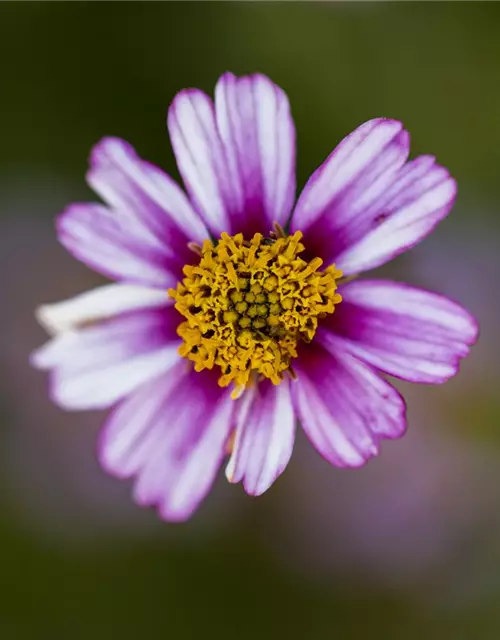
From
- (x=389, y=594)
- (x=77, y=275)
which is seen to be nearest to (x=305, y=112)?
(x=77, y=275)

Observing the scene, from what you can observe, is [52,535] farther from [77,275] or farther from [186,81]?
[186,81]

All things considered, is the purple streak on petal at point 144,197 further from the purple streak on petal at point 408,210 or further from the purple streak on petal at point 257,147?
the purple streak on petal at point 408,210

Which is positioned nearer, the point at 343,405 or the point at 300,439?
the point at 343,405

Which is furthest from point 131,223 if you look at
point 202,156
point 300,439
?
point 300,439

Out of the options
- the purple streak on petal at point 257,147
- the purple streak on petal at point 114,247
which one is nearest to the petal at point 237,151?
the purple streak on petal at point 257,147

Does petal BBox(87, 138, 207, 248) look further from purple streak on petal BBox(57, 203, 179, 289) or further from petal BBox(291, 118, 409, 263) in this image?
Result: petal BBox(291, 118, 409, 263)

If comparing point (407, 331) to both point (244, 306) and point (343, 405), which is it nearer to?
point (343, 405)
